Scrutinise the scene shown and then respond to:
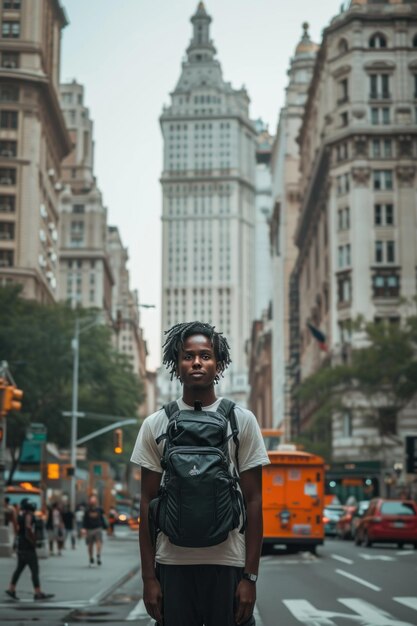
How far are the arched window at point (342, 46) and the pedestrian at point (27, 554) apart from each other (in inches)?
2816

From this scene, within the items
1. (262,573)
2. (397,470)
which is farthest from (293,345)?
(262,573)

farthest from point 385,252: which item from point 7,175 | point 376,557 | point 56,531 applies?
point 376,557

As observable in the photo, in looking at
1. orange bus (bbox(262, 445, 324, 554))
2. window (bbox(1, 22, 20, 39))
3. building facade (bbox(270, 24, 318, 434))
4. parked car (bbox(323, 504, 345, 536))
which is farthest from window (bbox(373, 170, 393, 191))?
orange bus (bbox(262, 445, 324, 554))

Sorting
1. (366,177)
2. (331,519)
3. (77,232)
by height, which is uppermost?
(77,232)

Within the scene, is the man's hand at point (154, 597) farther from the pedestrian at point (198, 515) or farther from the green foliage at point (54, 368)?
the green foliage at point (54, 368)

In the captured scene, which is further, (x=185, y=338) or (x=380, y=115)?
(x=380, y=115)

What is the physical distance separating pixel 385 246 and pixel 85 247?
7735 centimetres

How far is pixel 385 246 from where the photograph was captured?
8131cm

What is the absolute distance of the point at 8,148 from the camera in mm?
93500

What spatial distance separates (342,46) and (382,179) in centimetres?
1096

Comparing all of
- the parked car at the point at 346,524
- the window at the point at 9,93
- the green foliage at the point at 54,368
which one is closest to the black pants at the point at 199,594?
the parked car at the point at 346,524

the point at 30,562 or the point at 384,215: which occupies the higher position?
the point at 384,215

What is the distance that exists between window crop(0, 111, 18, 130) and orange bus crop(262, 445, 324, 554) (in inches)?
2545

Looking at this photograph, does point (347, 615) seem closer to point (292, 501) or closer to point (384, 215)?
point (292, 501)
